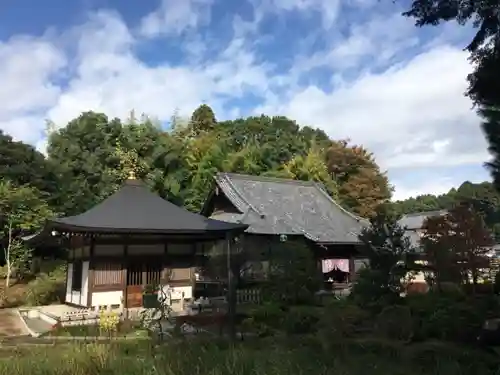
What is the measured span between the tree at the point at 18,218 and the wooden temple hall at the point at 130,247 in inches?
207

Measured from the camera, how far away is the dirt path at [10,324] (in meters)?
12.7

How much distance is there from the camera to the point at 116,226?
1573 centimetres

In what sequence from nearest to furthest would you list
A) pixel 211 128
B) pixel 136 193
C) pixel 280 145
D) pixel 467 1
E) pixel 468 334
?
1. pixel 467 1
2. pixel 468 334
3. pixel 136 193
4. pixel 280 145
5. pixel 211 128

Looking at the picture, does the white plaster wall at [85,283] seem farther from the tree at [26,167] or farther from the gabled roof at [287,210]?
the tree at [26,167]

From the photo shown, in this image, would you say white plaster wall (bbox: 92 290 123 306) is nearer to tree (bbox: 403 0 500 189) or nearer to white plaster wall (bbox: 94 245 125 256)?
white plaster wall (bbox: 94 245 125 256)

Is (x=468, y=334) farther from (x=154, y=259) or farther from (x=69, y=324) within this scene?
(x=154, y=259)

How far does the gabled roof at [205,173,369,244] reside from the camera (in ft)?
66.2

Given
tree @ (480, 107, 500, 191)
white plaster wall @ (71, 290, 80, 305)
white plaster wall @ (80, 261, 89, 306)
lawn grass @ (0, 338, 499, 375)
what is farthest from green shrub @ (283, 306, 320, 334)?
white plaster wall @ (71, 290, 80, 305)

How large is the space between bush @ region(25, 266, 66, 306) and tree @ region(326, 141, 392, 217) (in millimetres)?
21242

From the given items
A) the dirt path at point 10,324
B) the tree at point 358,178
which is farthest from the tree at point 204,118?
the dirt path at point 10,324

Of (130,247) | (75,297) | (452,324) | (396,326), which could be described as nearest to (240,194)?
(130,247)

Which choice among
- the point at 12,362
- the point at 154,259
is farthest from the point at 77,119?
the point at 12,362

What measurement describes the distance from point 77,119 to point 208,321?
2220cm

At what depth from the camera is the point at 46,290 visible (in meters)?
19.9
